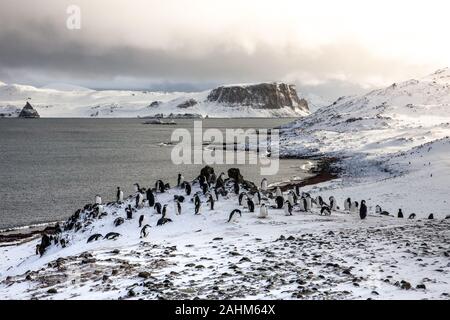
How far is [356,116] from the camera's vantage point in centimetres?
12112

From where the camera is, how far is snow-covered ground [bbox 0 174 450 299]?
43.4 feet

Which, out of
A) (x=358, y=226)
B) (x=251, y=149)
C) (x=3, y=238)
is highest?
(x=251, y=149)

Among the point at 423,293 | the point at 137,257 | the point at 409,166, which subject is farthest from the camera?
the point at 409,166

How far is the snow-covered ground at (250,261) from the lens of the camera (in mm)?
13242

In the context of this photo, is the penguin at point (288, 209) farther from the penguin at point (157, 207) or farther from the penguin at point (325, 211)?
the penguin at point (157, 207)

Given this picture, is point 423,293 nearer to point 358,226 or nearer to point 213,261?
point 213,261

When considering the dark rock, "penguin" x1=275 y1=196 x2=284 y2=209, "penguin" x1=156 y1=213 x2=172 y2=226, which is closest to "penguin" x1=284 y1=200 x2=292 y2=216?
"penguin" x1=275 y1=196 x2=284 y2=209

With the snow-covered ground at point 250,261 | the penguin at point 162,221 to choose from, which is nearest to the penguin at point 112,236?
the snow-covered ground at point 250,261

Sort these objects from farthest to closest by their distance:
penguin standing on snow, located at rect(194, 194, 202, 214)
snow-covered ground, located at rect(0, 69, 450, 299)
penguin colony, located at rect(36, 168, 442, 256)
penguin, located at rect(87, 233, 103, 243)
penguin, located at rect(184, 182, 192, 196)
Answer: penguin, located at rect(184, 182, 192, 196)
penguin standing on snow, located at rect(194, 194, 202, 214)
penguin colony, located at rect(36, 168, 442, 256)
penguin, located at rect(87, 233, 103, 243)
snow-covered ground, located at rect(0, 69, 450, 299)

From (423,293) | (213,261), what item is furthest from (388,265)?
(213,261)

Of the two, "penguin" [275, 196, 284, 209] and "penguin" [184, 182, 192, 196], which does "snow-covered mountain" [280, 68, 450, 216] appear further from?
"penguin" [184, 182, 192, 196]

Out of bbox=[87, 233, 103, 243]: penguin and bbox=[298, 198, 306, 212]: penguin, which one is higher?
bbox=[298, 198, 306, 212]: penguin

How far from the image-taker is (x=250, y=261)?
54.5ft
